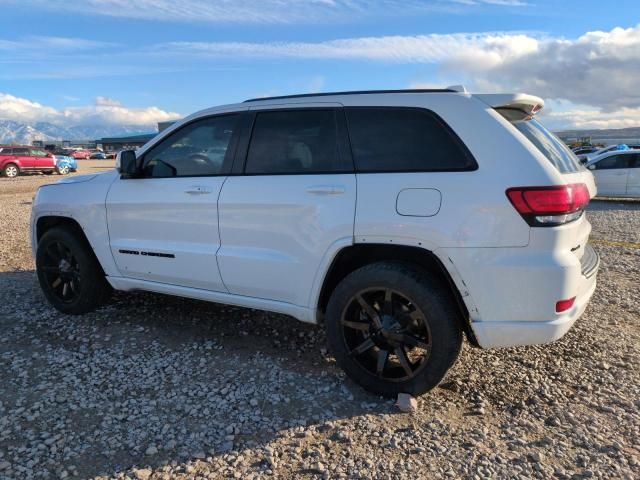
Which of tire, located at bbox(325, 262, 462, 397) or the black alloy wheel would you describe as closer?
tire, located at bbox(325, 262, 462, 397)

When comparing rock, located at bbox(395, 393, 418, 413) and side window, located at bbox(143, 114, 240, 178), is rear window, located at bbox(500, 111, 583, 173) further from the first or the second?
side window, located at bbox(143, 114, 240, 178)

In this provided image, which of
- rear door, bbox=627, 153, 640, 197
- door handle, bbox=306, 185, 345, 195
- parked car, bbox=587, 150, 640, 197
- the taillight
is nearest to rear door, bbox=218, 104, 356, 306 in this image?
door handle, bbox=306, 185, 345, 195

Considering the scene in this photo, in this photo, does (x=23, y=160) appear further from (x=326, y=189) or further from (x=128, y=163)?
(x=326, y=189)

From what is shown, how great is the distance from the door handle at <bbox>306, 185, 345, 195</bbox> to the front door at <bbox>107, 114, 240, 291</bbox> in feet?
A: 2.64

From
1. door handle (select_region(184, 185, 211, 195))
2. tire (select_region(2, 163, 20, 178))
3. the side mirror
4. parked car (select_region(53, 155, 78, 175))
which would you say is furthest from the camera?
parked car (select_region(53, 155, 78, 175))

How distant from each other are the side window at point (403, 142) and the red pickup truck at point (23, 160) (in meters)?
29.4

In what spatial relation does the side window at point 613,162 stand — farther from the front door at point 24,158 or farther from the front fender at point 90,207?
the front door at point 24,158

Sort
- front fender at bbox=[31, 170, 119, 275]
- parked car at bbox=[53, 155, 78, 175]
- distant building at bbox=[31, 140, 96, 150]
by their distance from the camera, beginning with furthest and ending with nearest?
1. distant building at bbox=[31, 140, 96, 150]
2. parked car at bbox=[53, 155, 78, 175]
3. front fender at bbox=[31, 170, 119, 275]

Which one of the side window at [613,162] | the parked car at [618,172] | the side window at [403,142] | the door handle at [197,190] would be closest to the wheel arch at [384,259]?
the side window at [403,142]

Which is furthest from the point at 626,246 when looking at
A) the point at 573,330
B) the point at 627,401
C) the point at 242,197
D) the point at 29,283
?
the point at 29,283

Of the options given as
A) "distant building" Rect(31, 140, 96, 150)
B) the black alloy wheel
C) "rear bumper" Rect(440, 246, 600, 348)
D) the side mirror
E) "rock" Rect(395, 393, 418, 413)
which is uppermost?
"distant building" Rect(31, 140, 96, 150)

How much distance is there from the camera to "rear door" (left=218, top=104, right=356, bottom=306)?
331cm

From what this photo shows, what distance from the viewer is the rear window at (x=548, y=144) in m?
3.05

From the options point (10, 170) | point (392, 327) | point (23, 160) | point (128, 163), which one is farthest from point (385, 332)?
point (23, 160)
